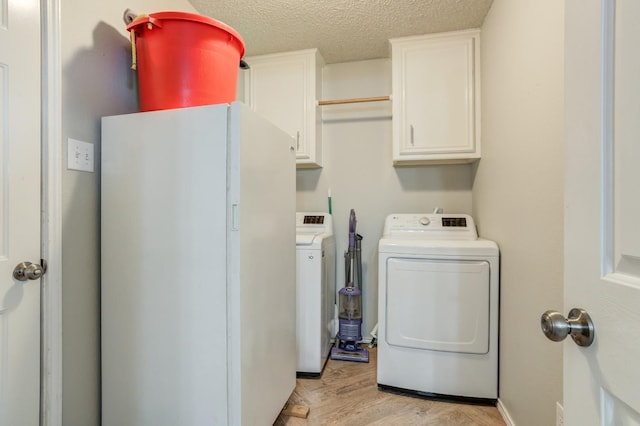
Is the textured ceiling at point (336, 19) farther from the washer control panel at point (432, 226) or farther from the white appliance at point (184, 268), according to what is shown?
the washer control panel at point (432, 226)

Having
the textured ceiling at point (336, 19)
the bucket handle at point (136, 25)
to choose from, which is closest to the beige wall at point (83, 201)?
the bucket handle at point (136, 25)

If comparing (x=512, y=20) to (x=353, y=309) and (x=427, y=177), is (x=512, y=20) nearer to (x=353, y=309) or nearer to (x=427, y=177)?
(x=427, y=177)

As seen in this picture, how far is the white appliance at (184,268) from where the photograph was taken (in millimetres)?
1087

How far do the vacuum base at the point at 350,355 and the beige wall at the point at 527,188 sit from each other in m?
0.90

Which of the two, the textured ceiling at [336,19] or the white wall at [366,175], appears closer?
the textured ceiling at [336,19]

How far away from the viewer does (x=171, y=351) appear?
3.74 feet

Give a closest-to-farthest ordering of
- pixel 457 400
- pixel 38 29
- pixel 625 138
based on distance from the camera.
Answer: pixel 625 138 < pixel 38 29 < pixel 457 400

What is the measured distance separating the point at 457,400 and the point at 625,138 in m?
1.80

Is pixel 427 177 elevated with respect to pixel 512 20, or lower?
lower

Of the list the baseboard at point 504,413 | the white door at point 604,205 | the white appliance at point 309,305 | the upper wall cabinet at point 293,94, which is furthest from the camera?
the upper wall cabinet at point 293,94

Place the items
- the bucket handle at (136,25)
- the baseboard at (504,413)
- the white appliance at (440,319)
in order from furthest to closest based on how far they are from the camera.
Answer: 1. the white appliance at (440,319)
2. the baseboard at (504,413)
3. the bucket handle at (136,25)

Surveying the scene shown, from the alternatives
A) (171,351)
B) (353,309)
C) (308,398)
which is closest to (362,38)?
(353,309)

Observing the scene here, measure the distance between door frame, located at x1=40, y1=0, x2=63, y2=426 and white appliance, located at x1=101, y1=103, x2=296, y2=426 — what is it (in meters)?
0.16

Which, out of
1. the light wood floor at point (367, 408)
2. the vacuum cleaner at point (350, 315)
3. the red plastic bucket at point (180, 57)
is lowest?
the light wood floor at point (367, 408)
